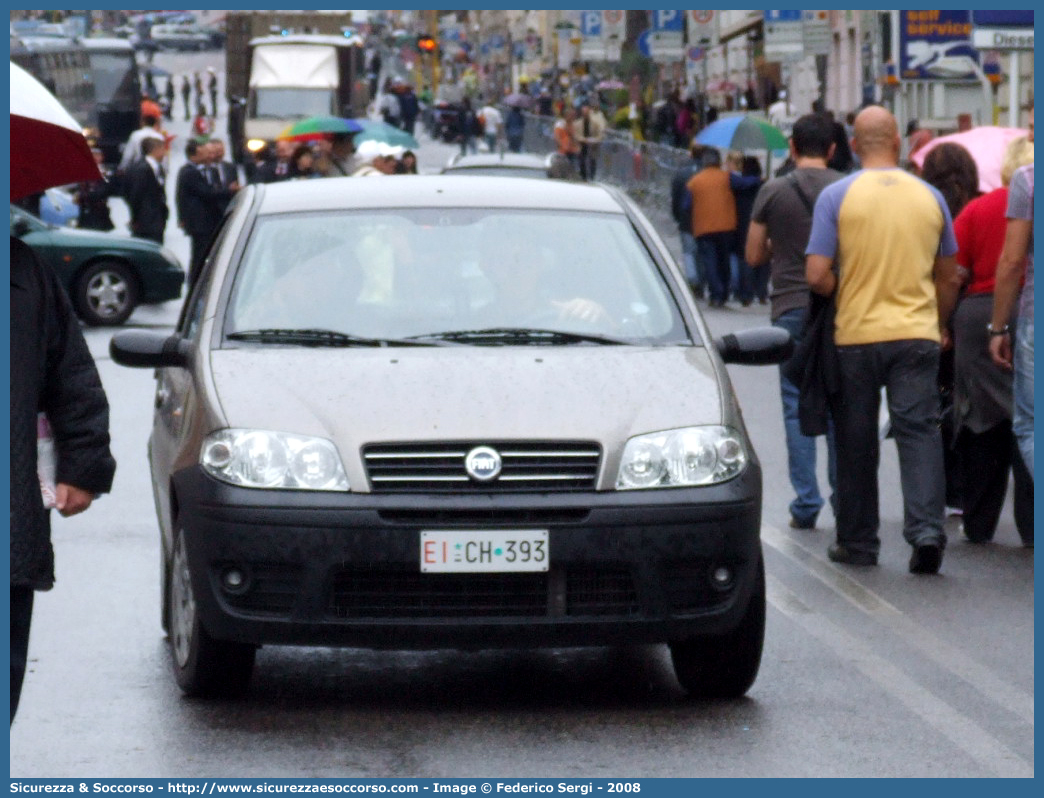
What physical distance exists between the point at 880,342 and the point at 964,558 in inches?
42.0

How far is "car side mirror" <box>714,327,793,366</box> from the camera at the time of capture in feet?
24.7

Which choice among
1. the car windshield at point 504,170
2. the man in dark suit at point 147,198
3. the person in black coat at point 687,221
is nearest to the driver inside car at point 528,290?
the car windshield at point 504,170

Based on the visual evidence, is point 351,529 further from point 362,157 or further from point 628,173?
point 628,173

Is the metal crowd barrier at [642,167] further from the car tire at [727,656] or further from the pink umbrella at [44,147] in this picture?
the pink umbrella at [44,147]

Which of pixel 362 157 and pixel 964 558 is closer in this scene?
pixel 964 558

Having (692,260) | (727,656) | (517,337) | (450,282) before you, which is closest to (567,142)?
(692,260)

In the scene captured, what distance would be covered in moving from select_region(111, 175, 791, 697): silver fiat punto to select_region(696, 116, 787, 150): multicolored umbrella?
17.8m

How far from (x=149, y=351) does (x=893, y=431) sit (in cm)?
351

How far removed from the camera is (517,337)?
24.1 ft

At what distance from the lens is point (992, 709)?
22.8ft

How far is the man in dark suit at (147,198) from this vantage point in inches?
1065

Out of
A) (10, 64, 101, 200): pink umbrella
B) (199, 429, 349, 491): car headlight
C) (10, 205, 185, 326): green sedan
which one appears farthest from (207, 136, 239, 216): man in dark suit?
(10, 64, 101, 200): pink umbrella

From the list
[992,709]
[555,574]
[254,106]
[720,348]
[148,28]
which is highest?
[148,28]

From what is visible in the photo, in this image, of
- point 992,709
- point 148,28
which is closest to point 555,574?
point 992,709
